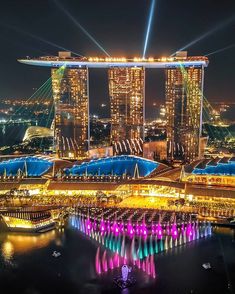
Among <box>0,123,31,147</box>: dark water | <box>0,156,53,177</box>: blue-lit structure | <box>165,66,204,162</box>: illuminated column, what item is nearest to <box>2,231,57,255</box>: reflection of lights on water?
<box>0,156,53,177</box>: blue-lit structure

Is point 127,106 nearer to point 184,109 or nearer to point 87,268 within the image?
point 184,109

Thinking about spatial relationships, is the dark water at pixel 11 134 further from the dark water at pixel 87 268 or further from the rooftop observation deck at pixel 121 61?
the dark water at pixel 87 268

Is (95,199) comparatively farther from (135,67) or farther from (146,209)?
(135,67)

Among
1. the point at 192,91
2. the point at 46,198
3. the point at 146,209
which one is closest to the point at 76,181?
the point at 46,198

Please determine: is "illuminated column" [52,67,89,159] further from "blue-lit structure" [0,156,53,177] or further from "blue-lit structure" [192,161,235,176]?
"blue-lit structure" [192,161,235,176]

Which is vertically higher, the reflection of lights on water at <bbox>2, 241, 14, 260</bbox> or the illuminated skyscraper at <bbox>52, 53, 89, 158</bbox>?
the illuminated skyscraper at <bbox>52, 53, 89, 158</bbox>

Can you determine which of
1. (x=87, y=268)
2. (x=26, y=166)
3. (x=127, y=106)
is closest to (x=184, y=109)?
(x=127, y=106)
